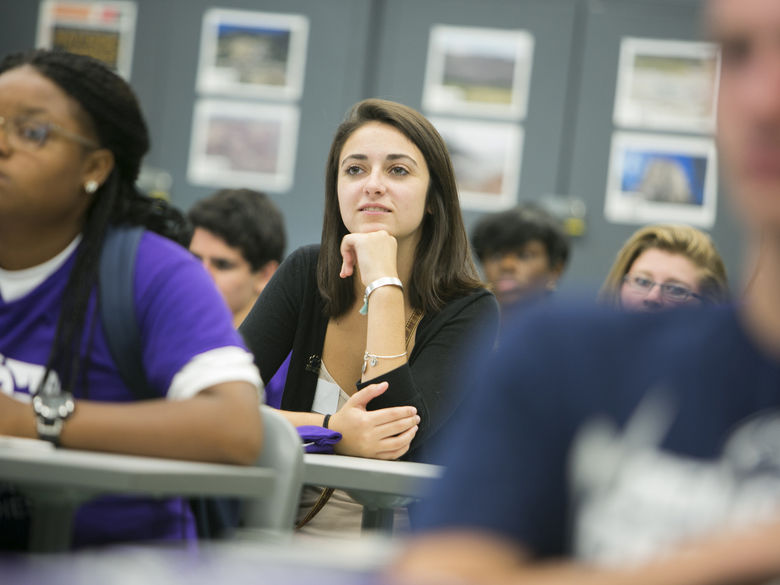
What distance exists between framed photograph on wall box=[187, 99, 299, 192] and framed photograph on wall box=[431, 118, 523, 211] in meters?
0.78

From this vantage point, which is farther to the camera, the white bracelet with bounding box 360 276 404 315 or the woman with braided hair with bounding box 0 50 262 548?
the white bracelet with bounding box 360 276 404 315

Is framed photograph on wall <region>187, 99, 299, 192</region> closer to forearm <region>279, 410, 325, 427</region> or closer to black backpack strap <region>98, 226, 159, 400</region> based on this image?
forearm <region>279, 410, 325, 427</region>

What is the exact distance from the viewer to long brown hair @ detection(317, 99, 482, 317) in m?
2.61

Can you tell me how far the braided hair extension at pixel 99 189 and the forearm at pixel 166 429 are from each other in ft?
0.55

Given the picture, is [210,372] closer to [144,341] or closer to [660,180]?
[144,341]

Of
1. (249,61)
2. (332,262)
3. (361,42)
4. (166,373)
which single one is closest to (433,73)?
(361,42)

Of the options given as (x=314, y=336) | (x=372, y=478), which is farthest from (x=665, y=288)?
(x=372, y=478)

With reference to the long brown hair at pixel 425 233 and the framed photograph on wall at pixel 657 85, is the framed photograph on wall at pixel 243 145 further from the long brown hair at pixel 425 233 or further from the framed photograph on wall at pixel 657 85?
the long brown hair at pixel 425 233

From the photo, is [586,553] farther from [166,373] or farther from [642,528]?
[166,373]

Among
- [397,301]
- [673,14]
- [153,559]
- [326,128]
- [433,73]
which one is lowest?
[153,559]

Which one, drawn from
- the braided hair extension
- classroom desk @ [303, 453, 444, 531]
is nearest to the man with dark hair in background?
the braided hair extension

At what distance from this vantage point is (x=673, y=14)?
4969mm

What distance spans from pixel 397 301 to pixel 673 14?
317cm

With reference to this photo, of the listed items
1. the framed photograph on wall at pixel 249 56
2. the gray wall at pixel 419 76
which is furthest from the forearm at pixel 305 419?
the framed photograph on wall at pixel 249 56
